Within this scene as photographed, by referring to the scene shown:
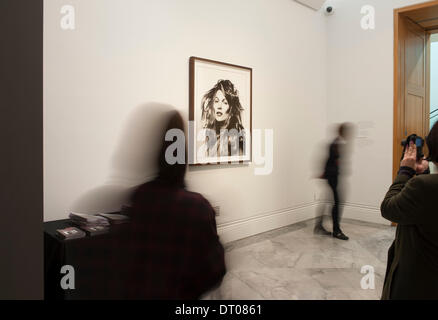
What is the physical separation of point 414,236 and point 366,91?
353 centimetres

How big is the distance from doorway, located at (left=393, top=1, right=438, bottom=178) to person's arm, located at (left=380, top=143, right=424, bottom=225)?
126 inches

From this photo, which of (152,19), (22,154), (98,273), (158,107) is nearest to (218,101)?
(152,19)

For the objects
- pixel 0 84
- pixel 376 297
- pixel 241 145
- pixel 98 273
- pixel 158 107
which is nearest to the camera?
pixel 0 84

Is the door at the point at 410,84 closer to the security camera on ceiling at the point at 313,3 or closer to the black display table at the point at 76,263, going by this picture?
the security camera on ceiling at the point at 313,3

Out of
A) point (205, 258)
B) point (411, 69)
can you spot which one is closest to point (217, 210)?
point (205, 258)

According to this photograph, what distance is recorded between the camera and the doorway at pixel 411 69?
405 cm

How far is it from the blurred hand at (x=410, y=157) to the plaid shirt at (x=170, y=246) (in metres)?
0.93

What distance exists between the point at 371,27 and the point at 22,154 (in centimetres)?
485

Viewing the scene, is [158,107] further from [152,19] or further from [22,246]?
[152,19]

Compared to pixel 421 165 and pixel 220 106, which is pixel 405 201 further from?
pixel 220 106

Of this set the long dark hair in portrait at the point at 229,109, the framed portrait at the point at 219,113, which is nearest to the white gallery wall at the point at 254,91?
the framed portrait at the point at 219,113

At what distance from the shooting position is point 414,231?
3.76 feet

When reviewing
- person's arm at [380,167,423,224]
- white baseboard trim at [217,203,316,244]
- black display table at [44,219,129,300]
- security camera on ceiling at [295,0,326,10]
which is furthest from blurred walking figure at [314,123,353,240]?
black display table at [44,219,129,300]
